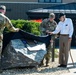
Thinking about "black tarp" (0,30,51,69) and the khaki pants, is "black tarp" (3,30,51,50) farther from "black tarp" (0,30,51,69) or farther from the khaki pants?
the khaki pants

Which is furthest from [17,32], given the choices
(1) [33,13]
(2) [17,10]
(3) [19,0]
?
(3) [19,0]

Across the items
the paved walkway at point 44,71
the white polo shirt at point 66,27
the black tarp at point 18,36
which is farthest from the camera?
the white polo shirt at point 66,27

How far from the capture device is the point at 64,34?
11.1 m

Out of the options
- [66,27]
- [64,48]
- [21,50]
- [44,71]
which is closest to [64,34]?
[66,27]

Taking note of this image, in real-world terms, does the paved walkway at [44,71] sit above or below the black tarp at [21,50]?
below

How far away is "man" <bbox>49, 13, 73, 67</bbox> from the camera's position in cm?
1102

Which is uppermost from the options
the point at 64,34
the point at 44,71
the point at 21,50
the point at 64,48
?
the point at 64,34

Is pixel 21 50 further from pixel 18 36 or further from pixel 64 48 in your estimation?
pixel 64 48

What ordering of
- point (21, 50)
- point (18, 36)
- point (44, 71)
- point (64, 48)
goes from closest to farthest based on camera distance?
point (21, 50) < point (44, 71) < point (18, 36) < point (64, 48)

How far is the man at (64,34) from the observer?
11.0 meters

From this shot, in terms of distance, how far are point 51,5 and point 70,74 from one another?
15.2 metres

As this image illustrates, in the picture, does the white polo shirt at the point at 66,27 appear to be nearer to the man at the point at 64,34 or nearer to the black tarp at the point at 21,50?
the man at the point at 64,34

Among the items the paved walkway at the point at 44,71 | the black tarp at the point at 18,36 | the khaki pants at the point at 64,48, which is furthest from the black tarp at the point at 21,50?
the khaki pants at the point at 64,48

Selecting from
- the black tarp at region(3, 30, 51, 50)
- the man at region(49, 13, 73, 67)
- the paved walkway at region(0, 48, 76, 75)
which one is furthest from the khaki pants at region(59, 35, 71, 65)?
the black tarp at region(3, 30, 51, 50)
